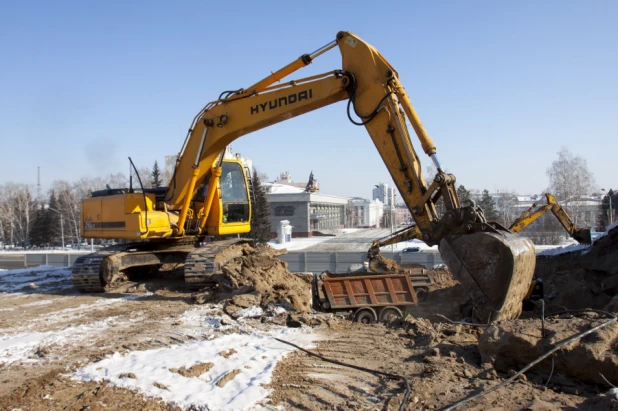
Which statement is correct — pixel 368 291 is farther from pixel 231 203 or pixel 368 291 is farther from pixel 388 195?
pixel 388 195

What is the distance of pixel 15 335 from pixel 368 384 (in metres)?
6.16

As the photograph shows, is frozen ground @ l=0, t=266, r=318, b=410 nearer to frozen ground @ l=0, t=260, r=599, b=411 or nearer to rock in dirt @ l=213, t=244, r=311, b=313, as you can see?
frozen ground @ l=0, t=260, r=599, b=411

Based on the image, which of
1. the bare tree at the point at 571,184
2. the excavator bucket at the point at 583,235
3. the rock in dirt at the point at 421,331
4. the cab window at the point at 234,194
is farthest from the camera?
the bare tree at the point at 571,184

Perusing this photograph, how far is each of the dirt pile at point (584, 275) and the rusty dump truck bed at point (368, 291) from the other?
3.80 meters

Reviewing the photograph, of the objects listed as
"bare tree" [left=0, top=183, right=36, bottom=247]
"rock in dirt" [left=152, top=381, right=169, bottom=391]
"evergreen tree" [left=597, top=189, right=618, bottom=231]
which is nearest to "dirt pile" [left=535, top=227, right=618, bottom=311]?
"rock in dirt" [left=152, top=381, right=169, bottom=391]

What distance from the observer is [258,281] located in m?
10.2

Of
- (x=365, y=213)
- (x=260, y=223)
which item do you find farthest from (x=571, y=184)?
(x=365, y=213)

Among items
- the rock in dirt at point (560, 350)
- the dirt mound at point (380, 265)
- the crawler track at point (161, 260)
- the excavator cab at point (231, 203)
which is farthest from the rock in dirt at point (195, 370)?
the dirt mound at point (380, 265)

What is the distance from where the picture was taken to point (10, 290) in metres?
12.7

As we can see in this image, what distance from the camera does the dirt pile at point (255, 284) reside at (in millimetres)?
9102

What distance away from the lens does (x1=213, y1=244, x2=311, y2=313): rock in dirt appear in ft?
30.2

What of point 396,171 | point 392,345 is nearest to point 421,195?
point 396,171

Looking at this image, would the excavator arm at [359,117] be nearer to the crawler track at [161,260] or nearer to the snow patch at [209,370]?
the crawler track at [161,260]

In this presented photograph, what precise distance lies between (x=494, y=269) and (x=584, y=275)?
23.7 ft
